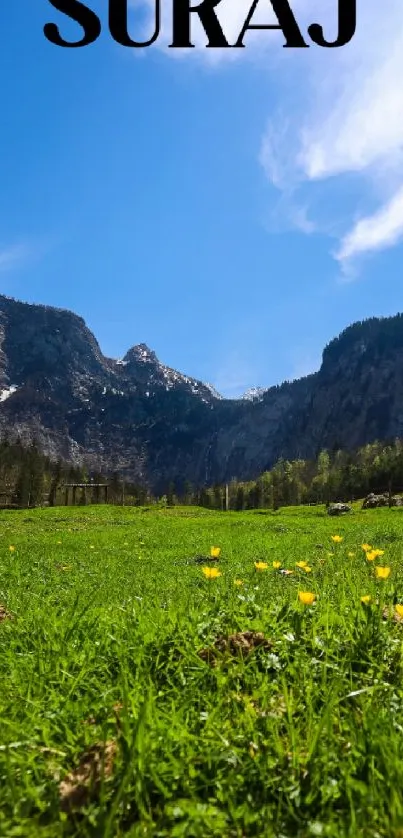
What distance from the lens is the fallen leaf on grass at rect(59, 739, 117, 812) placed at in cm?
188

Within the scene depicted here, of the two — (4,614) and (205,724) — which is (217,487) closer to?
(4,614)

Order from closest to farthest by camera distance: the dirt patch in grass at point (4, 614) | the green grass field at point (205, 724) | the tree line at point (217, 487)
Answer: the green grass field at point (205, 724) → the dirt patch in grass at point (4, 614) → the tree line at point (217, 487)

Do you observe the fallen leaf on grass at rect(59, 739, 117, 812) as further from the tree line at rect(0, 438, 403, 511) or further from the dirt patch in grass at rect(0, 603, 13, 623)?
the tree line at rect(0, 438, 403, 511)

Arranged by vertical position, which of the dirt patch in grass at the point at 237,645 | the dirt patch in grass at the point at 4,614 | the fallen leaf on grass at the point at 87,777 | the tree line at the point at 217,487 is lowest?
the dirt patch in grass at the point at 4,614

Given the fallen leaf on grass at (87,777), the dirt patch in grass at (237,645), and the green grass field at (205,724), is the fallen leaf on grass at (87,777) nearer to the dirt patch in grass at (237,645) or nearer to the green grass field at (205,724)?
the green grass field at (205,724)

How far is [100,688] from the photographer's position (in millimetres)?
2818

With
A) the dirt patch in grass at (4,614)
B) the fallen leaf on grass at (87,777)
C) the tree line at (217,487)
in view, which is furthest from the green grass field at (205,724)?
the tree line at (217,487)

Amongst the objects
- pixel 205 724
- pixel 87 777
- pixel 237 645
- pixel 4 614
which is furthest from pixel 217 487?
pixel 87 777

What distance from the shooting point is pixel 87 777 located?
6.56ft

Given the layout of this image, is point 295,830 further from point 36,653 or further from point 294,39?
point 294,39

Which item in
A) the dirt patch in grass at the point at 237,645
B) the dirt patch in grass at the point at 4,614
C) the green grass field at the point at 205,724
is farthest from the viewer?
the dirt patch in grass at the point at 4,614

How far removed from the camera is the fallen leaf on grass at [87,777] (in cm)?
188

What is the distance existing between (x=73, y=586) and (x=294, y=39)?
8.13 metres

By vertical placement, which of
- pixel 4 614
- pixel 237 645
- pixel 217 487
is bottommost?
Result: pixel 4 614
